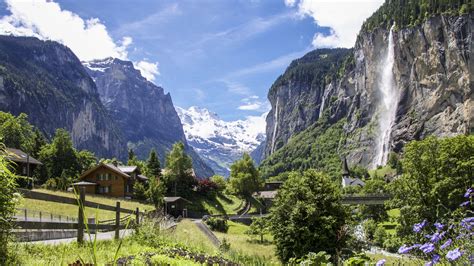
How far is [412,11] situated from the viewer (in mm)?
159750

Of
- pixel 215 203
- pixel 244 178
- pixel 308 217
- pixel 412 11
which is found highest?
pixel 412 11

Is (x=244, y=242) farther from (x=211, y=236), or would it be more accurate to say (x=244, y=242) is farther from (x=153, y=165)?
(x=153, y=165)

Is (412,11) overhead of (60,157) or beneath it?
overhead

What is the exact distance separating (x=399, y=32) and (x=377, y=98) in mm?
33287

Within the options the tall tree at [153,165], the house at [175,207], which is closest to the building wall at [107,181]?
the house at [175,207]

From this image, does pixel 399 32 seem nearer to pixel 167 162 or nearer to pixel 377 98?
pixel 377 98

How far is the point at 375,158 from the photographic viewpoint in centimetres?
16975

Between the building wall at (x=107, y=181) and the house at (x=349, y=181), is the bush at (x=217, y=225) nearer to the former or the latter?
the building wall at (x=107, y=181)

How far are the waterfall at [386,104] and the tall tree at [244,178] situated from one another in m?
87.7

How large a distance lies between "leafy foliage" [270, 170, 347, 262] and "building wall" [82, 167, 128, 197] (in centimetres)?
4742

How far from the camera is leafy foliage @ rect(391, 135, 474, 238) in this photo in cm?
3544

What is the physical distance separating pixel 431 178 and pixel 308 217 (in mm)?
18563

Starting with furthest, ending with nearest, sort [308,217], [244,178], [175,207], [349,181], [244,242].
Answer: [349,181] < [244,178] < [175,207] < [244,242] < [308,217]

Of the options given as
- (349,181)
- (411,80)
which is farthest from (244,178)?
(411,80)
